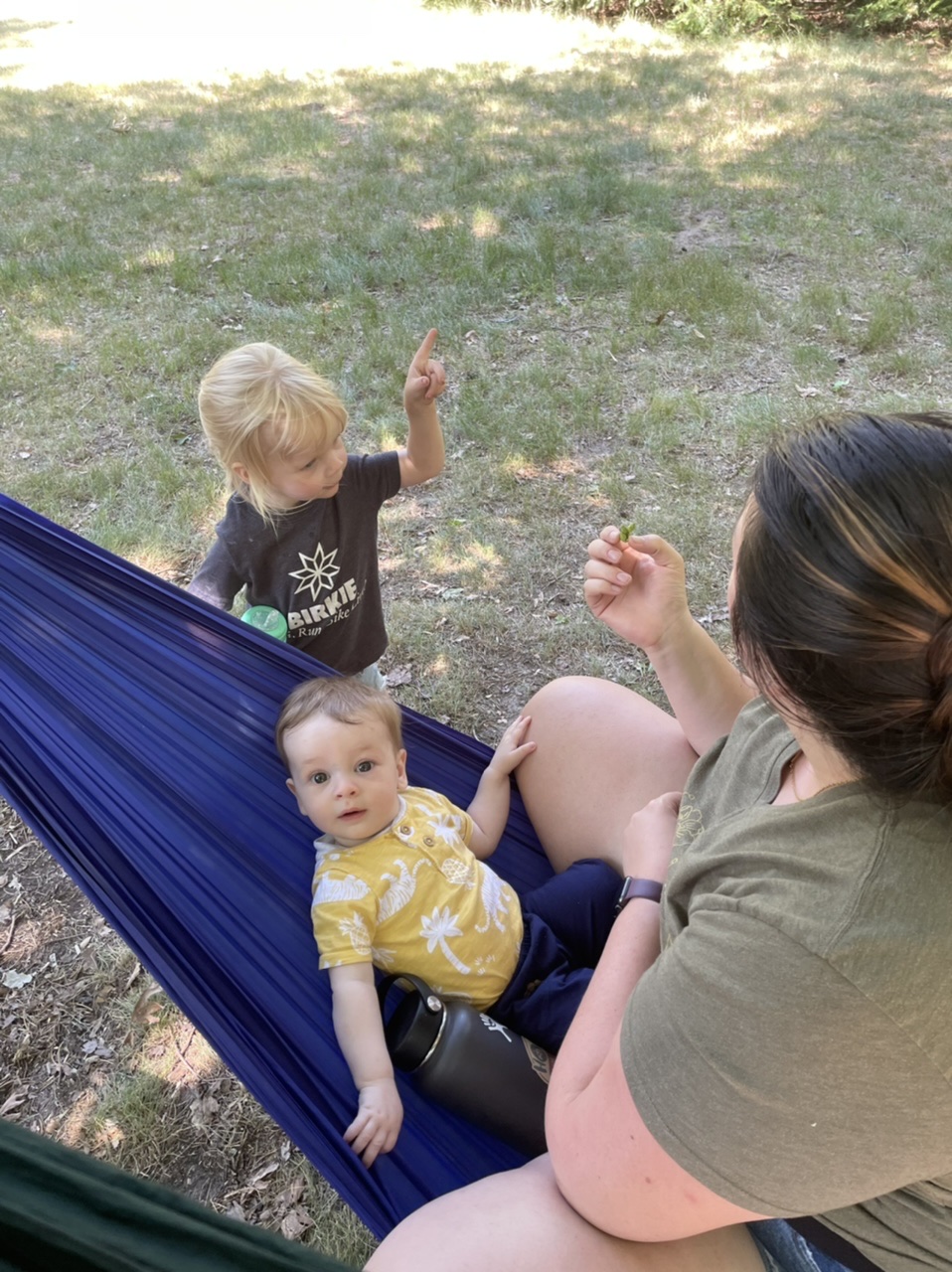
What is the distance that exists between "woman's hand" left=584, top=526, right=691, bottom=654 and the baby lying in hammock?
37cm

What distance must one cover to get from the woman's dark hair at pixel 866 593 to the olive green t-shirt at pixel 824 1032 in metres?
0.07

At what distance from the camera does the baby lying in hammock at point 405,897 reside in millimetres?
1329

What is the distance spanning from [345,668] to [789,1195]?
1.43 m

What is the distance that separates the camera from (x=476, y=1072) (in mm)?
1182

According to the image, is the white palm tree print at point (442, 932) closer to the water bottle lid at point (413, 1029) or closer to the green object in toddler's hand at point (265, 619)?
the water bottle lid at point (413, 1029)

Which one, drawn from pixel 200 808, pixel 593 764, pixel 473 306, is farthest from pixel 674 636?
pixel 473 306

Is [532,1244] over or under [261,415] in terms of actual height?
under

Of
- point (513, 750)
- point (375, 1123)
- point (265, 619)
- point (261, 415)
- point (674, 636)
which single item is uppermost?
point (261, 415)

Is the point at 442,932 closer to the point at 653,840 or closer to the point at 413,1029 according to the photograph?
the point at 413,1029

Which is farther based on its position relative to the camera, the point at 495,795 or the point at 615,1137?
the point at 495,795

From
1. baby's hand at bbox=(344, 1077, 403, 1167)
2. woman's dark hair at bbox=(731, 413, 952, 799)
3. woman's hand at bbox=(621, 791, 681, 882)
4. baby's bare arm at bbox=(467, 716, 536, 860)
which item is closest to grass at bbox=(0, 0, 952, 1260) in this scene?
baby's hand at bbox=(344, 1077, 403, 1167)

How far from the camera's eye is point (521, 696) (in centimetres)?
246

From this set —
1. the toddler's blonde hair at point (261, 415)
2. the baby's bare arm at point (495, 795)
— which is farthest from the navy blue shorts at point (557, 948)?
the toddler's blonde hair at point (261, 415)

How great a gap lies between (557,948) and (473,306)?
11.1ft
